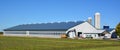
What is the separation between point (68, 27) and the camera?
7919cm

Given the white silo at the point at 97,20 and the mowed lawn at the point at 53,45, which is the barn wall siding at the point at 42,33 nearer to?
the white silo at the point at 97,20

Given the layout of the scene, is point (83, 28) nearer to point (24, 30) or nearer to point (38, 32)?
point (38, 32)

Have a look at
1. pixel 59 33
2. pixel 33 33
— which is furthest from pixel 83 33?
pixel 33 33

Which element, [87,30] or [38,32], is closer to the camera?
[87,30]

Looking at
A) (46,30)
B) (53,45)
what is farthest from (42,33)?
(53,45)

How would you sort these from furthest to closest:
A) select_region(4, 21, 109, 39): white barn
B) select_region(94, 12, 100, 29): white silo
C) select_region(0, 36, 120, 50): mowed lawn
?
1. select_region(94, 12, 100, 29): white silo
2. select_region(4, 21, 109, 39): white barn
3. select_region(0, 36, 120, 50): mowed lawn

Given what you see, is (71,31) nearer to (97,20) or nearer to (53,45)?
(97,20)

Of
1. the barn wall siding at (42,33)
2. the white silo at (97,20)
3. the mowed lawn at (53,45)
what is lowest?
the mowed lawn at (53,45)

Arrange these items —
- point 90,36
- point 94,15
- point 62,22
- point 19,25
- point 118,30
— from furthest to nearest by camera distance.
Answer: point 19,25
point 94,15
point 62,22
point 90,36
point 118,30

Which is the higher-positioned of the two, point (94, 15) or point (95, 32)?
point (94, 15)

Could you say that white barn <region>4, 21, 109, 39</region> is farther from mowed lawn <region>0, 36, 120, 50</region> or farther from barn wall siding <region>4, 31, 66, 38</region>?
mowed lawn <region>0, 36, 120, 50</region>

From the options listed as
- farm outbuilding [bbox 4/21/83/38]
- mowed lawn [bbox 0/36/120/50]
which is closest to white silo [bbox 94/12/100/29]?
farm outbuilding [bbox 4/21/83/38]

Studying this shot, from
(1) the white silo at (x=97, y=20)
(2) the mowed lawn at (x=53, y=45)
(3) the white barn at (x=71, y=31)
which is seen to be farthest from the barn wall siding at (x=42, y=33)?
(2) the mowed lawn at (x=53, y=45)

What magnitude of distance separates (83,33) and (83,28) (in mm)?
2206
